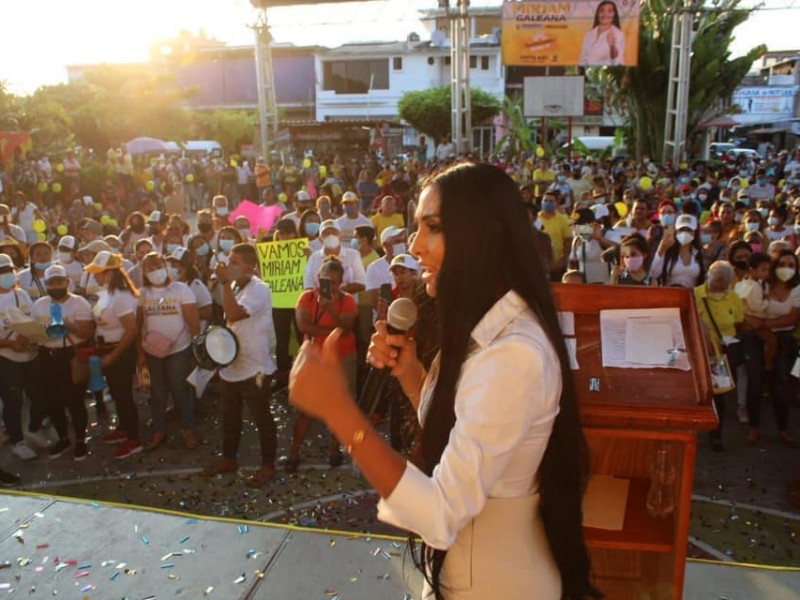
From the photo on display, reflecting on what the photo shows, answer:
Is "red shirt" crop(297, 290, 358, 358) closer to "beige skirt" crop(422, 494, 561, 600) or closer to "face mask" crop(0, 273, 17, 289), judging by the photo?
"face mask" crop(0, 273, 17, 289)

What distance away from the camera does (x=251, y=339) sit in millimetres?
5883

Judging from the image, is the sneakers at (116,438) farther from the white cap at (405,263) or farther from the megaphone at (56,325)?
the white cap at (405,263)

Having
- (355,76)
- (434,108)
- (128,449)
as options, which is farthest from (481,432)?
(355,76)

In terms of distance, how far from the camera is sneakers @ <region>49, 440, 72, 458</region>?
665 cm

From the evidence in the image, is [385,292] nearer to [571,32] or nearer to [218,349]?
[218,349]

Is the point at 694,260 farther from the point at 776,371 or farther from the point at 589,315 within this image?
the point at 589,315

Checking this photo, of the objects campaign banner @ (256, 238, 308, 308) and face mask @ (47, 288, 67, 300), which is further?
campaign banner @ (256, 238, 308, 308)

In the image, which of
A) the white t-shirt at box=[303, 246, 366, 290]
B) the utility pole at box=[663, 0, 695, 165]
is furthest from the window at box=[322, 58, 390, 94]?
the white t-shirt at box=[303, 246, 366, 290]

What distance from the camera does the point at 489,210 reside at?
1642mm

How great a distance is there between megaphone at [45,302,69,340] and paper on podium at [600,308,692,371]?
16.2 feet

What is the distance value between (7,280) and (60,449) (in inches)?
63.2

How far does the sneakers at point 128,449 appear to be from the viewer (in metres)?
6.60

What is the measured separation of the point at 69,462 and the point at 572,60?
16.6 m

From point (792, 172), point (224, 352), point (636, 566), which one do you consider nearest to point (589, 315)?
point (636, 566)
